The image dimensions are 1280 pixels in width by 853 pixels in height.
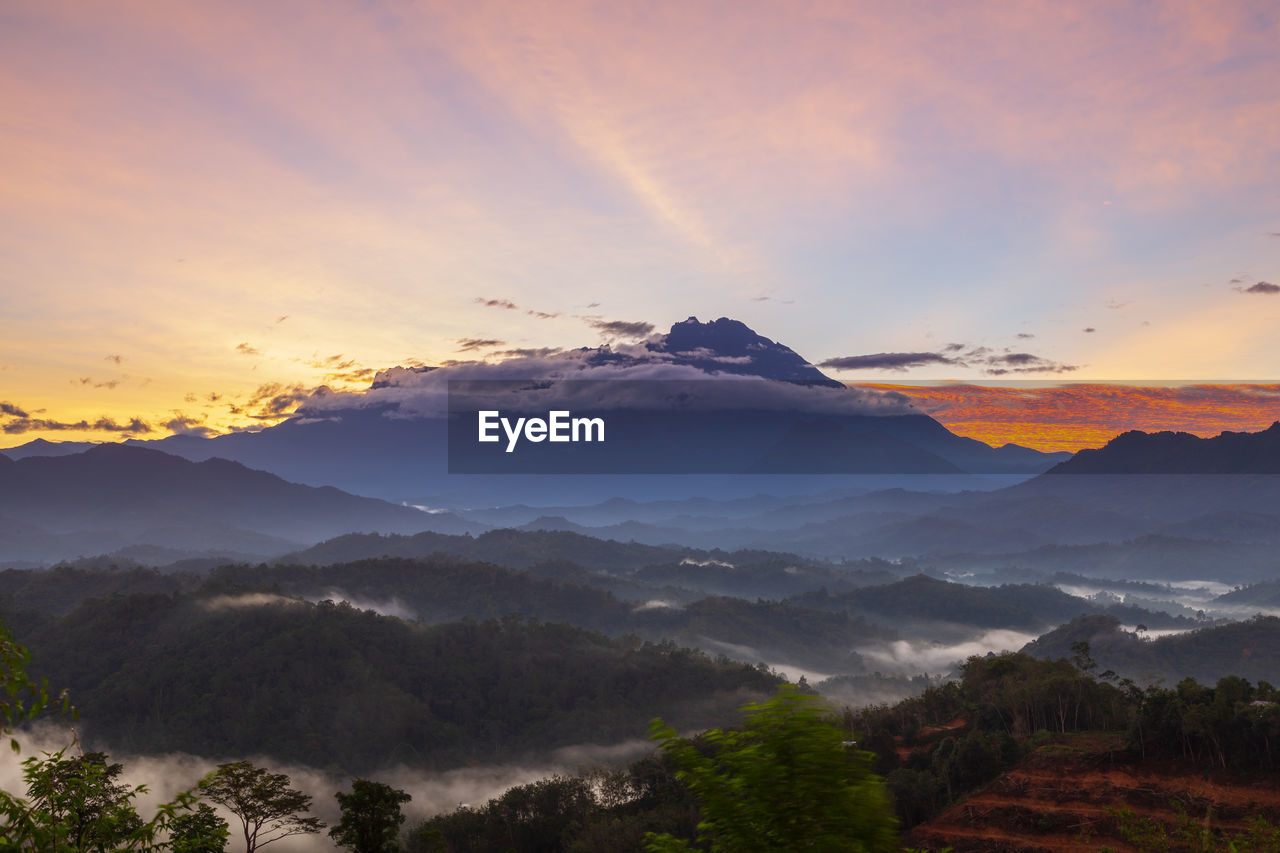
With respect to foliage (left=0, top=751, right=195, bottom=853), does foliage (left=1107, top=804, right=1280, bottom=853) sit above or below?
below

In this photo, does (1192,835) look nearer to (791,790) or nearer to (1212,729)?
(791,790)

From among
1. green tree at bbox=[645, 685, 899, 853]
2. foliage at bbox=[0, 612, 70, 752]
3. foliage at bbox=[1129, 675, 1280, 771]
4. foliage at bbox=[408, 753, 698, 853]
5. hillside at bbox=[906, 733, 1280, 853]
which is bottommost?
foliage at bbox=[408, 753, 698, 853]

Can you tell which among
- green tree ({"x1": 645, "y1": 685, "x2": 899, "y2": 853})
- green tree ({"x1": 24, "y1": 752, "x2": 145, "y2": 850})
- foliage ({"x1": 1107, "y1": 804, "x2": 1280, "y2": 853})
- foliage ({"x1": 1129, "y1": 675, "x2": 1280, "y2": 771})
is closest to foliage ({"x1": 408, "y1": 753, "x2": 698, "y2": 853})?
foliage ({"x1": 1129, "y1": 675, "x2": 1280, "y2": 771})

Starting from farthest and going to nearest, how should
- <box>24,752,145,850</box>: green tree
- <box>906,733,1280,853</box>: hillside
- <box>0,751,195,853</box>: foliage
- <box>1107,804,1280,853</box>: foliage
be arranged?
<box>906,733,1280,853</box>: hillside, <box>1107,804,1280,853</box>: foliage, <box>24,752,145,850</box>: green tree, <box>0,751,195,853</box>: foliage

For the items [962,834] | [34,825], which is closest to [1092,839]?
[962,834]

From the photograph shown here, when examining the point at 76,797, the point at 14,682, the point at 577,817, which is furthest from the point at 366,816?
the point at 577,817

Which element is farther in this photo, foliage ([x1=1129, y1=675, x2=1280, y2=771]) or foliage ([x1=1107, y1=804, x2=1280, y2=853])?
foliage ([x1=1129, y1=675, x2=1280, y2=771])

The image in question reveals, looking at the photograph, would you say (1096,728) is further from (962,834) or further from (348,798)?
(348,798)

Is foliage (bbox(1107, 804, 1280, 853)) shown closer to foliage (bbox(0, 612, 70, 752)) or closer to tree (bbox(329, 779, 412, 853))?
foliage (bbox(0, 612, 70, 752))
